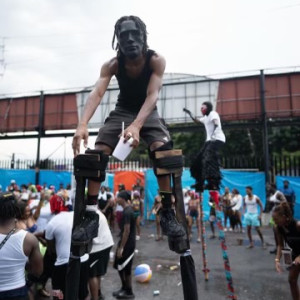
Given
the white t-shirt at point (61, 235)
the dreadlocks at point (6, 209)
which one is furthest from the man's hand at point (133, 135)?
the white t-shirt at point (61, 235)

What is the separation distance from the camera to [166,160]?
104 inches

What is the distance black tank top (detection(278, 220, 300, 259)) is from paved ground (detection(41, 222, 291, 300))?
4.71 feet

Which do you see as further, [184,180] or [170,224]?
[184,180]

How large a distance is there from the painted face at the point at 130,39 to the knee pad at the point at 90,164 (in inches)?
37.5

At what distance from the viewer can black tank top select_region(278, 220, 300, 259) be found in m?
5.16

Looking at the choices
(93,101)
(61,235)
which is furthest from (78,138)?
(61,235)

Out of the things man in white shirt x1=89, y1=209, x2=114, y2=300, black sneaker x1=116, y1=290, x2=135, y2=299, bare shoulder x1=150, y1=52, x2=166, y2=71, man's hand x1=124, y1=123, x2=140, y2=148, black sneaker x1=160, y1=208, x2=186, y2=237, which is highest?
bare shoulder x1=150, y1=52, x2=166, y2=71

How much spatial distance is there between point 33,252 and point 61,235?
1.26m

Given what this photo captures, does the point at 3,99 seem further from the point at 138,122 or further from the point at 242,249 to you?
the point at 138,122

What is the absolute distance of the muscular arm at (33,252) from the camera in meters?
3.41

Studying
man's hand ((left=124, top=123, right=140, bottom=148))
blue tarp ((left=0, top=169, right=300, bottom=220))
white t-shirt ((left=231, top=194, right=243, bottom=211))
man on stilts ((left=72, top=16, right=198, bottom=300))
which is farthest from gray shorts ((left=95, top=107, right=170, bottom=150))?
blue tarp ((left=0, top=169, right=300, bottom=220))

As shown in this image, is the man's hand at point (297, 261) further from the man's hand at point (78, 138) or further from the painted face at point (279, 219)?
the man's hand at point (78, 138)

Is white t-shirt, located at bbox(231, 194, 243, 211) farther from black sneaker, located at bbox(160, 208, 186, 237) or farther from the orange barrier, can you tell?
black sneaker, located at bbox(160, 208, 186, 237)

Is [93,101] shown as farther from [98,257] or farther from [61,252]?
[98,257]
